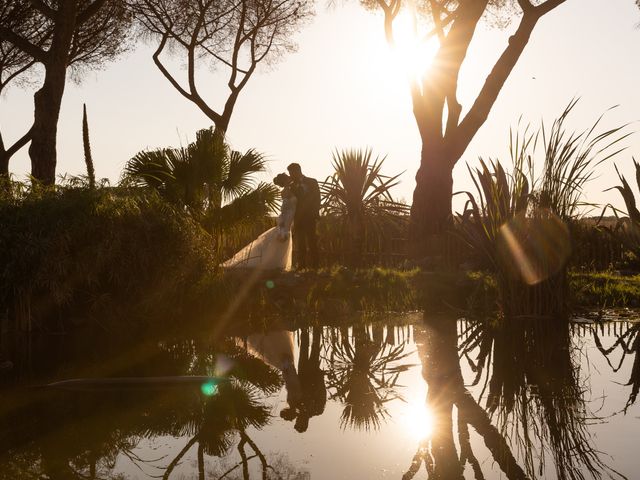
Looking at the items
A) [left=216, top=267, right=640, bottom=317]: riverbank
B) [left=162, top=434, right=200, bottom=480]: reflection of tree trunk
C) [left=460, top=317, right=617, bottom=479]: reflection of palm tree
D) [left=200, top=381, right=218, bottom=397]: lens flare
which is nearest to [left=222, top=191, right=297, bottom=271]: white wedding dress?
[left=216, top=267, right=640, bottom=317]: riverbank

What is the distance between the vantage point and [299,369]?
7078mm

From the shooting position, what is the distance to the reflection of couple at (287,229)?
41.0 ft

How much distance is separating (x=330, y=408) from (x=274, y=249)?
7.10 m

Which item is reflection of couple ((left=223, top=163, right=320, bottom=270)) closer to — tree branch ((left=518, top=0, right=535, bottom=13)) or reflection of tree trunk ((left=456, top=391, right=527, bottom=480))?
reflection of tree trunk ((left=456, top=391, right=527, bottom=480))

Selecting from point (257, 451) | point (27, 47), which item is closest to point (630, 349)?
point (257, 451)

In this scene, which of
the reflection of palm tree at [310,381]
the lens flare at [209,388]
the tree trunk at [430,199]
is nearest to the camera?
the reflection of palm tree at [310,381]

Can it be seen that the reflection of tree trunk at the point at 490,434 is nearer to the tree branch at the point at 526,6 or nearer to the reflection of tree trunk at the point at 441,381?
the reflection of tree trunk at the point at 441,381

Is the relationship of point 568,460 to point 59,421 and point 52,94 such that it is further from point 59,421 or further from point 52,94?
point 52,94

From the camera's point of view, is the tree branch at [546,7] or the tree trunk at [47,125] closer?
the tree trunk at [47,125]

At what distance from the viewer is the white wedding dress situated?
12.4m

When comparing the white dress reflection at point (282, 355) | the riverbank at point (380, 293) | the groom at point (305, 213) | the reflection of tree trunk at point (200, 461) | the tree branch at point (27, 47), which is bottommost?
the reflection of tree trunk at point (200, 461)

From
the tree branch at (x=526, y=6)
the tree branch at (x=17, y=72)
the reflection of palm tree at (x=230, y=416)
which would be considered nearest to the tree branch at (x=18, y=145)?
the tree branch at (x=17, y=72)

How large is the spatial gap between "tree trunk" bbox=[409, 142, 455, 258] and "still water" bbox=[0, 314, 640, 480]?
26.6ft

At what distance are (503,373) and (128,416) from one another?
123 inches
